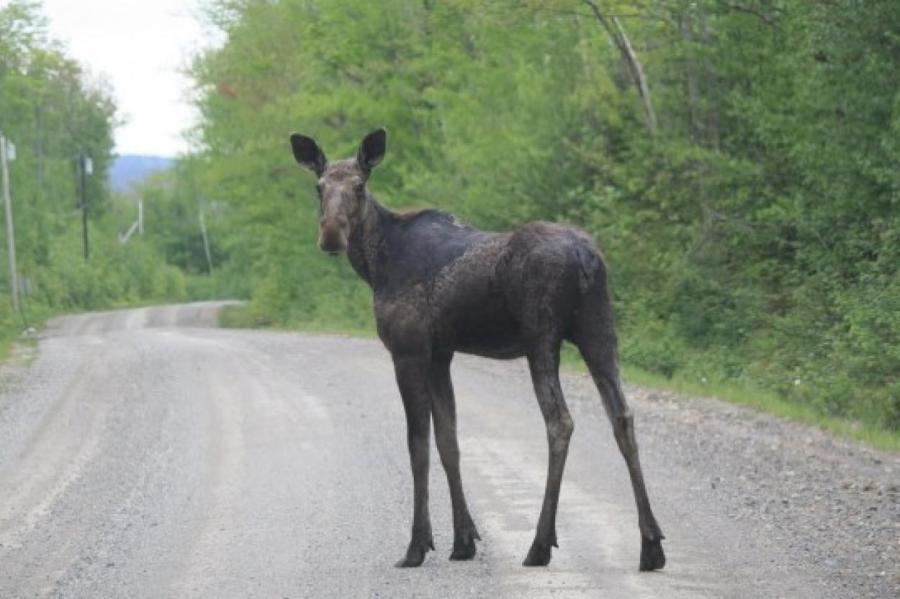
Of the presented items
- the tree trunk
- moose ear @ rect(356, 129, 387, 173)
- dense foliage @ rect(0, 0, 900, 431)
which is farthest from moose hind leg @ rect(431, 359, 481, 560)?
the tree trunk

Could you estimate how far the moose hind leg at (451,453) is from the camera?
859 centimetres

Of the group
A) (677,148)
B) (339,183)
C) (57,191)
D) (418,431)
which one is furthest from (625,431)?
(57,191)

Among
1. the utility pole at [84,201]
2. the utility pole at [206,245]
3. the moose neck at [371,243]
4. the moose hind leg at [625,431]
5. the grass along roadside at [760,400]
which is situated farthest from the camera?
the utility pole at [206,245]

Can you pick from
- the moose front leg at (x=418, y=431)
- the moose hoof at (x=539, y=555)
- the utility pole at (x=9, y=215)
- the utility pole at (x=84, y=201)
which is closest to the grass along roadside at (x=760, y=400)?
the moose hoof at (x=539, y=555)

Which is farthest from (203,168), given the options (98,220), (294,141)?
(98,220)

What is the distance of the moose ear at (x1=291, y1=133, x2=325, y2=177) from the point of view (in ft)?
28.4

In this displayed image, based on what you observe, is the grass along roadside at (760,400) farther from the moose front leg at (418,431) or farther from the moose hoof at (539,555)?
the moose front leg at (418,431)

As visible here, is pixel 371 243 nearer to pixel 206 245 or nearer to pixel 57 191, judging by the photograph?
pixel 57 191

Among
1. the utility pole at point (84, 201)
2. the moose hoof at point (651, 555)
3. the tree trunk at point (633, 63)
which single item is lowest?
the utility pole at point (84, 201)

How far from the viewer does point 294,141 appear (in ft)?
28.5

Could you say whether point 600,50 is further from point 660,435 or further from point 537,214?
point 660,435

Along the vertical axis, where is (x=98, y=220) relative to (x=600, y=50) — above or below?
below

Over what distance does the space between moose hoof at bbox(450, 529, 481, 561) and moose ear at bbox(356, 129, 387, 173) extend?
2.15m

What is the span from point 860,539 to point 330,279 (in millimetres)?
Answer: 33629
